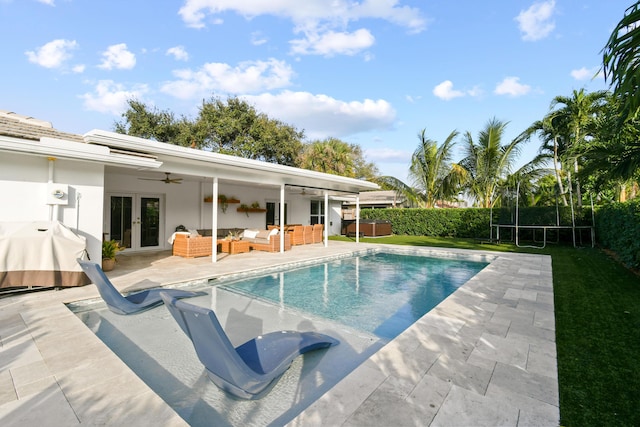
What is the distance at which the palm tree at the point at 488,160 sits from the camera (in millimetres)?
18188

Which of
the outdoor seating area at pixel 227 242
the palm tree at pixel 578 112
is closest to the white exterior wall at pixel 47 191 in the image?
the outdoor seating area at pixel 227 242

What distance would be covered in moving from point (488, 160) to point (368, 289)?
15.2 m

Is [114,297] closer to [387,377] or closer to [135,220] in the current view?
[387,377]

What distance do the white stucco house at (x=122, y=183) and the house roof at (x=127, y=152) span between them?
0.02m

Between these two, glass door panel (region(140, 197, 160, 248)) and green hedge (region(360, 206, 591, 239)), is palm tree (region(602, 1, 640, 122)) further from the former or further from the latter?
green hedge (region(360, 206, 591, 239))

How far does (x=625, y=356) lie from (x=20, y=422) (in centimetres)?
547

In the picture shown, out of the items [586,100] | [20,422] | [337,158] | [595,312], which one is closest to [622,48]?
[595,312]

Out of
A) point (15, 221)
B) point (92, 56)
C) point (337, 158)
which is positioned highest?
point (92, 56)

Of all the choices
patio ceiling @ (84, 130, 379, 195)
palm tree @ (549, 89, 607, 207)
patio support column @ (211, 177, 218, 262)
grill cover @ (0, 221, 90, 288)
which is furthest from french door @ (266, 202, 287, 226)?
palm tree @ (549, 89, 607, 207)

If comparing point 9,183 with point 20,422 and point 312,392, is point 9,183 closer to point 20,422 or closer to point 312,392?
point 20,422

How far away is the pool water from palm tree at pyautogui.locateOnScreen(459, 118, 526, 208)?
9.87 metres

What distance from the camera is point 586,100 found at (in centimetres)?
1505

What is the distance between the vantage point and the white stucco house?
6.12 m

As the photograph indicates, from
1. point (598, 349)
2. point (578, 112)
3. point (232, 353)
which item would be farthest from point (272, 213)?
point (578, 112)
